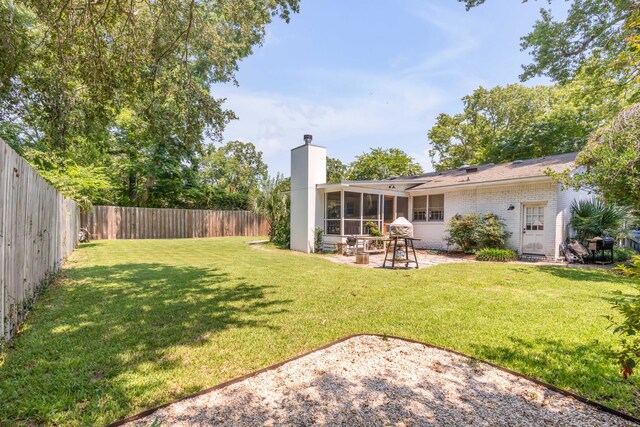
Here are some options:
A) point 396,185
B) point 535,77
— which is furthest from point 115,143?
point 535,77

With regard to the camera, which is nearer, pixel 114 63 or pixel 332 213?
pixel 114 63

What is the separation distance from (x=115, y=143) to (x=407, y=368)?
23.1 metres

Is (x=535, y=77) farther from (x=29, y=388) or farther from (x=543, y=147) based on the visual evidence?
(x=29, y=388)

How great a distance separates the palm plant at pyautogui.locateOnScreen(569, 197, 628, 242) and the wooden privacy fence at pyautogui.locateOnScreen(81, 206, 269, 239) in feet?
61.0

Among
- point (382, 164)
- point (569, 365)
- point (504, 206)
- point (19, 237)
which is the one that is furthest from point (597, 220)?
point (382, 164)

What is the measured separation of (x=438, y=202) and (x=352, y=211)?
14.5 ft

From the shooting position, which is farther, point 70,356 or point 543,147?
point 543,147

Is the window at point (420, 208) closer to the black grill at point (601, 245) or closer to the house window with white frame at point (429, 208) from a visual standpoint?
the house window with white frame at point (429, 208)

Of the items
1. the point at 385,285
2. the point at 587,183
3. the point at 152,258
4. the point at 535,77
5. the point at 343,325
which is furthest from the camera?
the point at 535,77

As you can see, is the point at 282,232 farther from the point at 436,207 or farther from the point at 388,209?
the point at 436,207

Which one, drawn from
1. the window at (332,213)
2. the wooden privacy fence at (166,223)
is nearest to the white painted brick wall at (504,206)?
the window at (332,213)

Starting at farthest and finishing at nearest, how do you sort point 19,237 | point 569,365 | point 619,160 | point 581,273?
point 581,273 → point 619,160 → point 19,237 → point 569,365

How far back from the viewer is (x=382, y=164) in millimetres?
27562

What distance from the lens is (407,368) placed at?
3.11m
